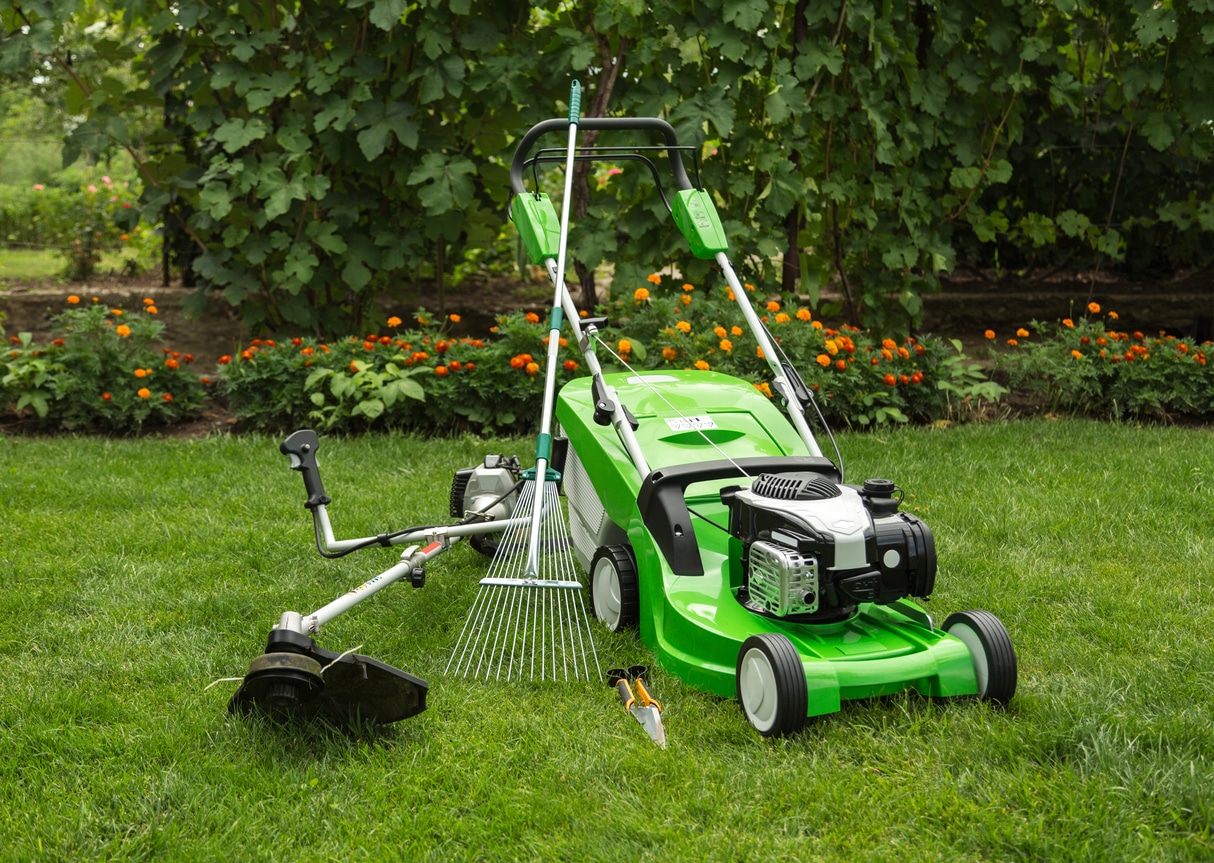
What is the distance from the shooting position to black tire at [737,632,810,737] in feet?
7.61

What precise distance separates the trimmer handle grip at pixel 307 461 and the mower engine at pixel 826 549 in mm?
1070

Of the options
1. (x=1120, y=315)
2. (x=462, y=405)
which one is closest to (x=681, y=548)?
(x=462, y=405)

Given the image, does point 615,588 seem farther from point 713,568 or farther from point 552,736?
point 552,736

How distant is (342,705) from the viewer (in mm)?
2459

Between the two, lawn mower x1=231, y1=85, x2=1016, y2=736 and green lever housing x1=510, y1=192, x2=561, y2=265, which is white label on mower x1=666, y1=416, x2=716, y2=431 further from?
green lever housing x1=510, y1=192, x2=561, y2=265

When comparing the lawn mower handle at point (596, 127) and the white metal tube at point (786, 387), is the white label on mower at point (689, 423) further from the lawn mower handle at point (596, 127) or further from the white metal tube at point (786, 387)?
the lawn mower handle at point (596, 127)

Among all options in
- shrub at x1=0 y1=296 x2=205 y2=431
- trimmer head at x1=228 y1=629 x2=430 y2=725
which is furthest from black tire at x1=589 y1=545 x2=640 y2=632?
shrub at x1=0 y1=296 x2=205 y2=431

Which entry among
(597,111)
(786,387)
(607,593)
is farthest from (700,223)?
(597,111)

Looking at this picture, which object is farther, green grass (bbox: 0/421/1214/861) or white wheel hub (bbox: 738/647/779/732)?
white wheel hub (bbox: 738/647/779/732)

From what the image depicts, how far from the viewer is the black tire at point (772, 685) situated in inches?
91.4

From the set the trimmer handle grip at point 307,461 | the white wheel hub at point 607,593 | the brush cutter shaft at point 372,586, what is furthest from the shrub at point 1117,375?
the trimmer handle grip at point 307,461

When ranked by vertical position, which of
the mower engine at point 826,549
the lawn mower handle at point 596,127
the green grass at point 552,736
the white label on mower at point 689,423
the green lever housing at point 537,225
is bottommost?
the green grass at point 552,736

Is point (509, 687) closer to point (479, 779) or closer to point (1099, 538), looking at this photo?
point (479, 779)

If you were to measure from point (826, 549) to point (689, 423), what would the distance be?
0.85m
